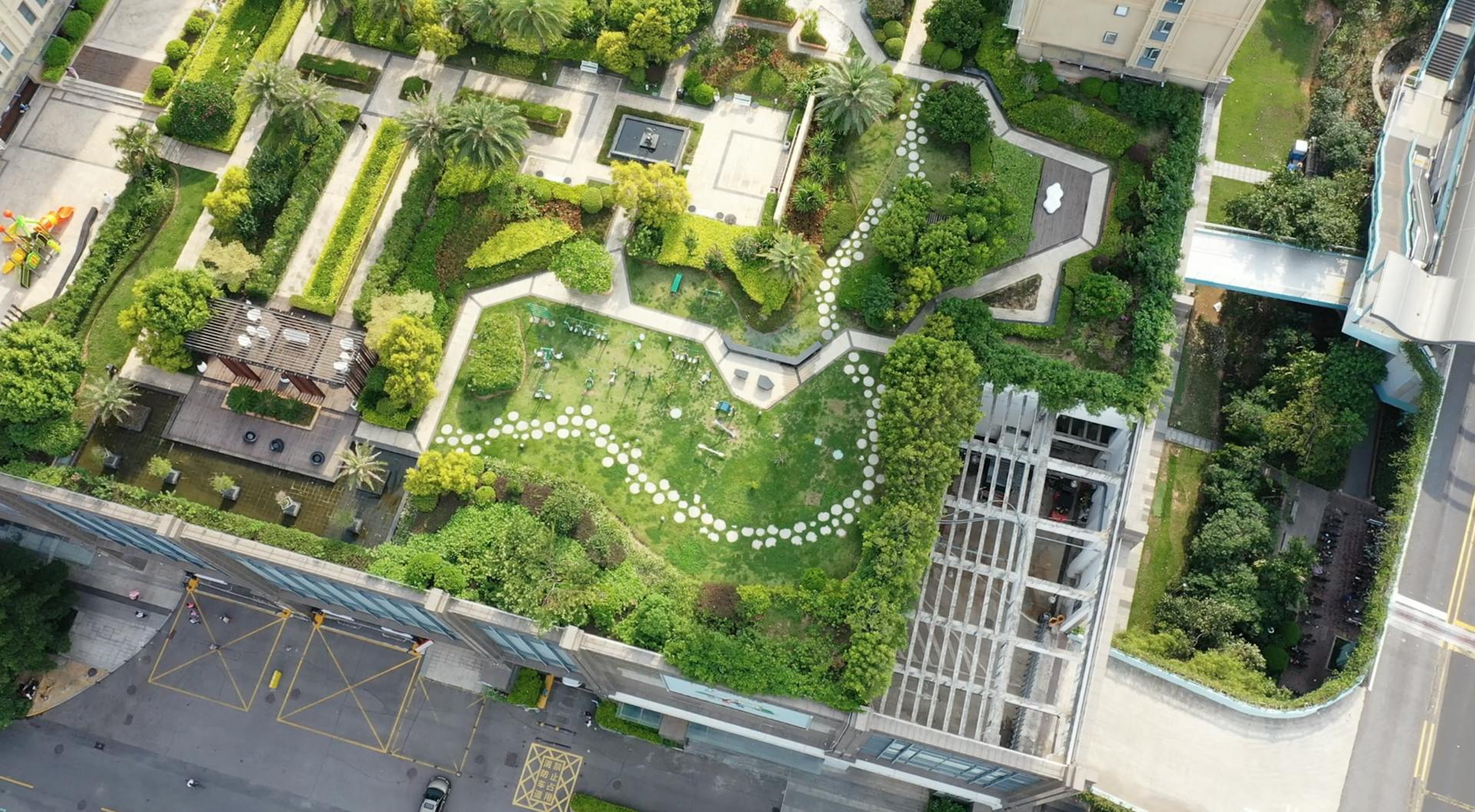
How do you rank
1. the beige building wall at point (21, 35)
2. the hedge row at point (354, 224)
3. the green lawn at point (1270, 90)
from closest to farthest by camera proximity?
the hedge row at point (354, 224)
the beige building wall at point (21, 35)
the green lawn at point (1270, 90)

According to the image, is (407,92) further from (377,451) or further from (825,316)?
(825,316)

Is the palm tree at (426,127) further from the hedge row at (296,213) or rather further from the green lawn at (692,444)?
the green lawn at (692,444)

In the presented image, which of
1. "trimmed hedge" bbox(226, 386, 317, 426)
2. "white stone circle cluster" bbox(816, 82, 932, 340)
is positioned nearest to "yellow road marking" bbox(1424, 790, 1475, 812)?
"white stone circle cluster" bbox(816, 82, 932, 340)

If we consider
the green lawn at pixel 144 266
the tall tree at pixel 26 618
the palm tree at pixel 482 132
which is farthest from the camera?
the palm tree at pixel 482 132

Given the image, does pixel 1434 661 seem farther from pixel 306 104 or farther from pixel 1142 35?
pixel 306 104

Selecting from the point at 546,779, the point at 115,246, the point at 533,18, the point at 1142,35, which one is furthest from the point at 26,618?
the point at 1142,35

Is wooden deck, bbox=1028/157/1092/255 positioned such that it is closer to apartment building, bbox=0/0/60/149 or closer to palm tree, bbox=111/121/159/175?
palm tree, bbox=111/121/159/175

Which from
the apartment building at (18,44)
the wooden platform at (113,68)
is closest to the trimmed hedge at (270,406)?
the wooden platform at (113,68)
